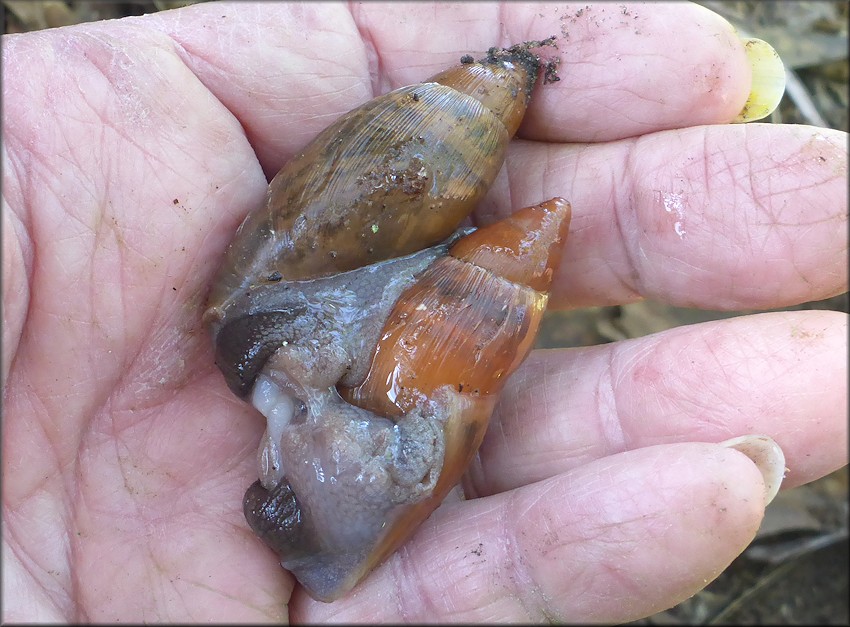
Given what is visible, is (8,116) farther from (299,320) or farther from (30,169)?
(299,320)

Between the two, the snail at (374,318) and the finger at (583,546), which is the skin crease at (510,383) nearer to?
the finger at (583,546)

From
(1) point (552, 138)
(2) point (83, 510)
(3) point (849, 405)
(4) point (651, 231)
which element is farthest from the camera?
(1) point (552, 138)

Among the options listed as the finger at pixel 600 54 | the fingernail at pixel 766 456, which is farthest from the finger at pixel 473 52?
the fingernail at pixel 766 456

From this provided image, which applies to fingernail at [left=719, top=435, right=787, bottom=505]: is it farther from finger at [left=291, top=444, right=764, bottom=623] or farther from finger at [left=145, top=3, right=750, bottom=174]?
finger at [left=145, top=3, right=750, bottom=174]

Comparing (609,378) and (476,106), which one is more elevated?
(476,106)

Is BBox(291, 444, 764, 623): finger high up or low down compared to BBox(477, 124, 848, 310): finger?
down

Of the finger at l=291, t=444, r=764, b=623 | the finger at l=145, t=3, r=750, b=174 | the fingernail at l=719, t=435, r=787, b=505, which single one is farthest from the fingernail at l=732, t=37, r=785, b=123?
the finger at l=291, t=444, r=764, b=623

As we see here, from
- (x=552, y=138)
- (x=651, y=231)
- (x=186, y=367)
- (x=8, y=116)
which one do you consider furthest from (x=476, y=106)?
(x=8, y=116)

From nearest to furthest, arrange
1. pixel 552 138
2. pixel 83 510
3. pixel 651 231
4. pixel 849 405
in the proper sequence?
1. pixel 849 405
2. pixel 83 510
3. pixel 651 231
4. pixel 552 138
